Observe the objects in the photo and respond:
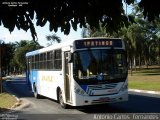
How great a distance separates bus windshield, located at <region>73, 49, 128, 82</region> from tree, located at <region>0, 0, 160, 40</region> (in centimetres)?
1102

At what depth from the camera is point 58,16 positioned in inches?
215

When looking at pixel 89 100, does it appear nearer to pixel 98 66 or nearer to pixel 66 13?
pixel 98 66

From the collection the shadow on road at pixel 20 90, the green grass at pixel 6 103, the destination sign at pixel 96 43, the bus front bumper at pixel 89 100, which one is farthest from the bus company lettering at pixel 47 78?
the shadow on road at pixel 20 90

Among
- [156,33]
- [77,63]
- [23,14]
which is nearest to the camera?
[23,14]

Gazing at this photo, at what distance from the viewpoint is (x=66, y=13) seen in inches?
216

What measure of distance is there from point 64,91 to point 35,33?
1271cm

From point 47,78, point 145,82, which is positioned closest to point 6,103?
point 47,78

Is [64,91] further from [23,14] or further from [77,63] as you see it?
[23,14]

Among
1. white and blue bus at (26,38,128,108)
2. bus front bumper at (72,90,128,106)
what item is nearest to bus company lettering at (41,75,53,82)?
white and blue bus at (26,38,128,108)

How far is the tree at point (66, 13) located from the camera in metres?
5.16

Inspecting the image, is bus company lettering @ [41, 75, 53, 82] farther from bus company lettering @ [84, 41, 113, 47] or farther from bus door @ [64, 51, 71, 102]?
bus company lettering @ [84, 41, 113, 47]

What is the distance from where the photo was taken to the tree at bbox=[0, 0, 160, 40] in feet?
16.9

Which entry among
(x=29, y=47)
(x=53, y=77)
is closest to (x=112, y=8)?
(x=53, y=77)

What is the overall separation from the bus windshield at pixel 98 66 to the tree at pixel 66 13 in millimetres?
11018
